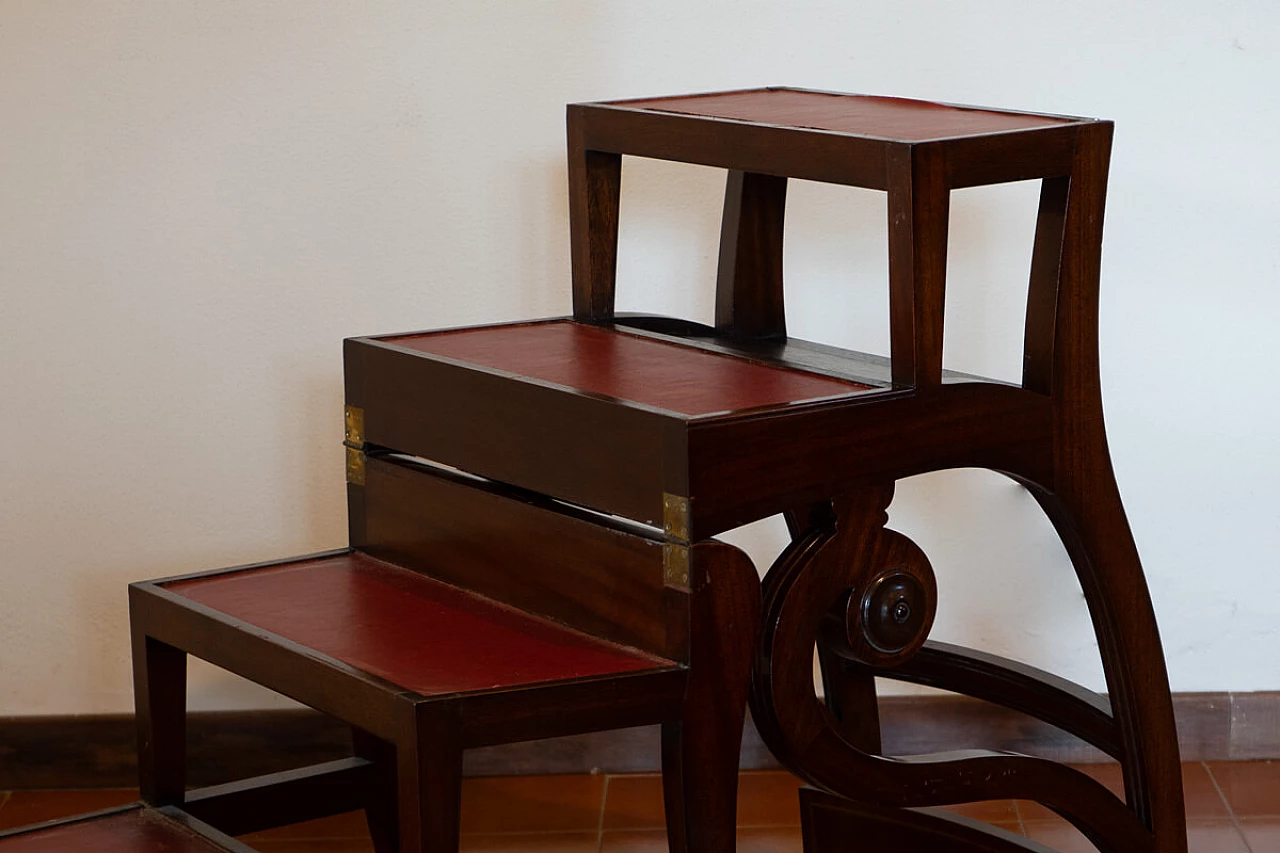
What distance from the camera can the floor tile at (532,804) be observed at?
252 centimetres

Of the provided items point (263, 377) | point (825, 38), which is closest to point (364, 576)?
point (263, 377)

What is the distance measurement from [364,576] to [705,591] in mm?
449

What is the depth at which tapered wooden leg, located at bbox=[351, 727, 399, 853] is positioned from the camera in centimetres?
187

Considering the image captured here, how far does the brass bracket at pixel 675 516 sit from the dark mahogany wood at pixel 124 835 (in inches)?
20.3

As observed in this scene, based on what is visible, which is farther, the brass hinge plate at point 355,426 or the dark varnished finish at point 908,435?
the brass hinge plate at point 355,426

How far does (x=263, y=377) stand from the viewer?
2.61m

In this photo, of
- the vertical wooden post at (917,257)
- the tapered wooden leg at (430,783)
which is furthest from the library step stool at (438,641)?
the vertical wooden post at (917,257)

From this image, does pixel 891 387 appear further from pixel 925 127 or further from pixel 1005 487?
pixel 1005 487

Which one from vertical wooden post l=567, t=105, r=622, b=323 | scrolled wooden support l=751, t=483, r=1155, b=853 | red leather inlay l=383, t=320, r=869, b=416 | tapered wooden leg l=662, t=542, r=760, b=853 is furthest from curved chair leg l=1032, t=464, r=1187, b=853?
vertical wooden post l=567, t=105, r=622, b=323

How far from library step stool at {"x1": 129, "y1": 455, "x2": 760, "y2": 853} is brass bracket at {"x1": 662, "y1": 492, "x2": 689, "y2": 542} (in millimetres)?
19

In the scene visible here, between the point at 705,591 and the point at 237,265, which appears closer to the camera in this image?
the point at 705,591

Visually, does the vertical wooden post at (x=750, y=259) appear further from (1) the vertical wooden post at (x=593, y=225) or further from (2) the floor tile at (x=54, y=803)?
(2) the floor tile at (x=54, y=803)

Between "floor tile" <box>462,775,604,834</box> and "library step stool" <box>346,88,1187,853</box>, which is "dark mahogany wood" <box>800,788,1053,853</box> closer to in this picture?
"library step stool" <box>346,88,1187,853</box>

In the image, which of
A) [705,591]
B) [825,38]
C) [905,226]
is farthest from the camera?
[825,38]
